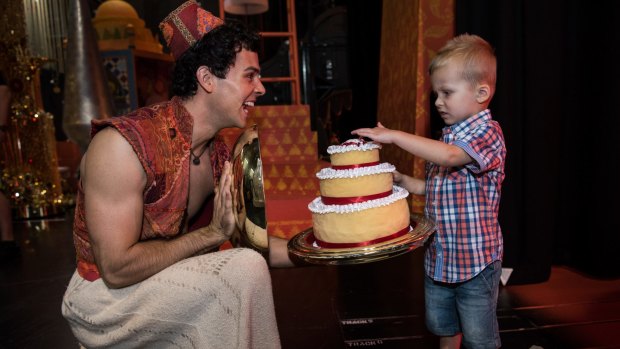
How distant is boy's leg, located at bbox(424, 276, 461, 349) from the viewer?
170 centimetres

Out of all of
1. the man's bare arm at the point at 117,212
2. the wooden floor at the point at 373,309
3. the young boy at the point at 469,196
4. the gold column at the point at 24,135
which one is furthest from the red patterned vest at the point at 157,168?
the gold column at the point at 24,135

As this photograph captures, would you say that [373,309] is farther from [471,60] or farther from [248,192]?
[471,60]

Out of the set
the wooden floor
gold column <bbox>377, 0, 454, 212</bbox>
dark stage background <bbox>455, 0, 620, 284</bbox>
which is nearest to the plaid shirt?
the wooden floor

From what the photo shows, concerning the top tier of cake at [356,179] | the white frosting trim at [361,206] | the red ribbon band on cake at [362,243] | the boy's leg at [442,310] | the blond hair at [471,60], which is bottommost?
the boy's leg at [442,310]

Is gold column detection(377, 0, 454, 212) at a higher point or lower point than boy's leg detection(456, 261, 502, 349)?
higher

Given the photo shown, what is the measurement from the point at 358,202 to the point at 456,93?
53 centimetres

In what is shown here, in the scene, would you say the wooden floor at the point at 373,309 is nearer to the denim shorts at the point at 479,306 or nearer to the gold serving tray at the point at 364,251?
the denim shorts at the point at 479,306

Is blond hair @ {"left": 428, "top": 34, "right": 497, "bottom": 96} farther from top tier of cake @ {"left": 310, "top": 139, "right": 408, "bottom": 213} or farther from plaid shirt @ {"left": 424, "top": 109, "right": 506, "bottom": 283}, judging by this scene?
top tier of cake @ {"left": 310, "top": 139, "right": 408, "bottom": 213}

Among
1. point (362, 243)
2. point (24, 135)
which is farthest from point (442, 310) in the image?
point (24, 135)

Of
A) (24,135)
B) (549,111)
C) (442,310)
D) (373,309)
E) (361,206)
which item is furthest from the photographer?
(24,135)

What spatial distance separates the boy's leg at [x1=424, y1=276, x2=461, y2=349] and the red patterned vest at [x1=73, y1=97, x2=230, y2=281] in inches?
37.7

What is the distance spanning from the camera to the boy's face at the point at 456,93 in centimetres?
156

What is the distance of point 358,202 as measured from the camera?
143 cm

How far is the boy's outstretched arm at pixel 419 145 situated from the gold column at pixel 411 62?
1592 mm
